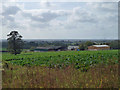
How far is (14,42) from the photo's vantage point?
520 centimetres

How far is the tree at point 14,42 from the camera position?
464 cm

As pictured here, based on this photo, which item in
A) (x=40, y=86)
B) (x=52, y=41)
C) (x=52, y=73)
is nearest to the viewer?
(x=40, y=86)

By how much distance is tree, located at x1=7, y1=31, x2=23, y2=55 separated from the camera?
464 cm

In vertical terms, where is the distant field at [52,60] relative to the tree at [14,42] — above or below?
below

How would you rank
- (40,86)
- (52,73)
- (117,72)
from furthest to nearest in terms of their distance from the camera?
(117,72) → (52,73) → (40,86)

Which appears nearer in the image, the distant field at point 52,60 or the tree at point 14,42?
the tree at point 14,42

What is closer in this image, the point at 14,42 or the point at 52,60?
the point at 14,42

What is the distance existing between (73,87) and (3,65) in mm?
2359

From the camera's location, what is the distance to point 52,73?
4.15 m

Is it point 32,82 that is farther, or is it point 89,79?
point 89,79

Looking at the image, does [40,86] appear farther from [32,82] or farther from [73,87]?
[73,87]

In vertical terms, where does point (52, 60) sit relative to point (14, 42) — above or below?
below

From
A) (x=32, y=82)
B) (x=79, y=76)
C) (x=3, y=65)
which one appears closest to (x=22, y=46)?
(x=3, y=65)

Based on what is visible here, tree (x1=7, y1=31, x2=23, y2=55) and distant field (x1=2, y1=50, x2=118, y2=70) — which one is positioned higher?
tree (x1=7, y1=31, x2=23, y2=55)
